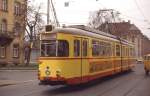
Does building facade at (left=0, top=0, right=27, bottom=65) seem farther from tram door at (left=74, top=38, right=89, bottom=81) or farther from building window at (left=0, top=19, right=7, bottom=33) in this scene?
tram door at (left=74, top=38, right=89, bottom=81)

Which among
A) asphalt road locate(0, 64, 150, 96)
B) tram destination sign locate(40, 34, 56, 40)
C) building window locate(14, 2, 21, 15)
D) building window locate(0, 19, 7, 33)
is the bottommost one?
asphalt road locate(0, 64, 150, 96)

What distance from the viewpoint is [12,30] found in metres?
62.7

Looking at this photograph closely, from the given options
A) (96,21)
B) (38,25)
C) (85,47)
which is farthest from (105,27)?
(85,47)

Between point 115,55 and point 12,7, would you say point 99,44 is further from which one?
point 12,7

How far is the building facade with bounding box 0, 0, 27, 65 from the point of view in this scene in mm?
60688

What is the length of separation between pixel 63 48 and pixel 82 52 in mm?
1770

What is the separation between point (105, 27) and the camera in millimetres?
73062

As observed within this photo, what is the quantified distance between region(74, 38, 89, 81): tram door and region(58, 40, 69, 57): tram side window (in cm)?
70

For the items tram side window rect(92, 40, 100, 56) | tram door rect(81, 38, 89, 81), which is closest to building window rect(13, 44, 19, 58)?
tram side window rect(92, 40, 100, 56)

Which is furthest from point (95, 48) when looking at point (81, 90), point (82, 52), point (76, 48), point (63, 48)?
point (63, 48)

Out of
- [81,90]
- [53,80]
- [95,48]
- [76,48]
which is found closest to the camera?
[53,80]

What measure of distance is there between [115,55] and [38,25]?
1201 inches

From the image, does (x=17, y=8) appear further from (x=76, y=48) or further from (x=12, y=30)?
(x=76, y=48)

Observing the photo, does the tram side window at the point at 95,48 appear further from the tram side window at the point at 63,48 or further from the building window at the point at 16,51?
the building window at the point at 16,51
